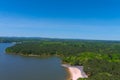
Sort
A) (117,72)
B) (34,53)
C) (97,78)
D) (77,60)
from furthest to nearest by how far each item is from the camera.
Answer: (34,53)
(77,60)
(117,72)
(97,78)

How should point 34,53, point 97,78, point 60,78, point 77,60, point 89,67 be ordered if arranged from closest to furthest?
point 97,78
point 60,78
point 89,67
point 77,60
point 34,53

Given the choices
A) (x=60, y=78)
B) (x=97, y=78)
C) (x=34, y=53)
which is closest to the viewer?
(x=97, y=78)

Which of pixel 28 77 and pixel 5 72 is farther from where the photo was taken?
pixel 5 72

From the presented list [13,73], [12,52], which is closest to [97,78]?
[13,73]

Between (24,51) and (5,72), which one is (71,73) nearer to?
(5,72)

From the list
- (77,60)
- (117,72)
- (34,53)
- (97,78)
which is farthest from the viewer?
(34,53)

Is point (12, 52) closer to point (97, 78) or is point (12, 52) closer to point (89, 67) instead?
point (89, 67)

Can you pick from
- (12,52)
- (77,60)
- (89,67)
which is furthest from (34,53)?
(89,67)

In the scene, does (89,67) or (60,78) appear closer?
(60,78)
